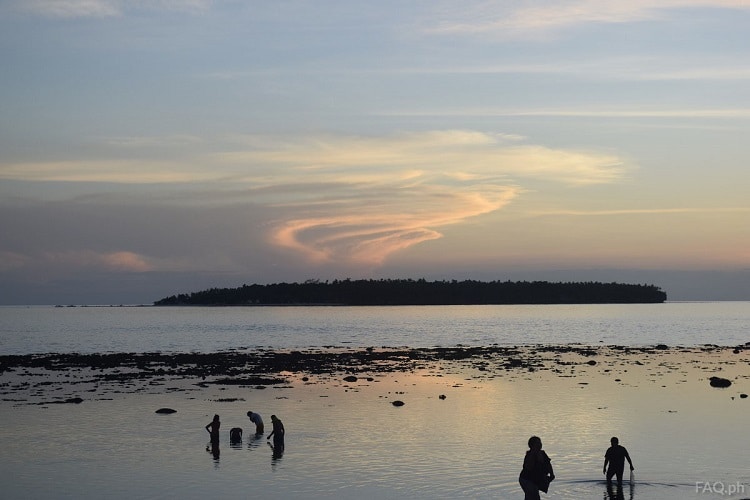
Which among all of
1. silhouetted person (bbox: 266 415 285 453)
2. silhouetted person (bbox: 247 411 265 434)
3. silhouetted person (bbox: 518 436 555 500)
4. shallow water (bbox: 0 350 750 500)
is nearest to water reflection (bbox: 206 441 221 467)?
shallow water (bbox: 0 350 750 500)

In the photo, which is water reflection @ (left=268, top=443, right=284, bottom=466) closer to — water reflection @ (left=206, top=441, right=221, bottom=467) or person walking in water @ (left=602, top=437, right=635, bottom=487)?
water reflection @ (left=206, top=441, right=221, bottom=467)

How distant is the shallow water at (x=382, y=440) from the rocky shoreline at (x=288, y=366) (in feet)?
12.9

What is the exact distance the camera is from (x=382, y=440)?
35.6 metres

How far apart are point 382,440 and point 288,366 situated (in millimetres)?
38346

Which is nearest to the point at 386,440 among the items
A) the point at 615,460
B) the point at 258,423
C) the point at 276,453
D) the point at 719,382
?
the point at 276,453

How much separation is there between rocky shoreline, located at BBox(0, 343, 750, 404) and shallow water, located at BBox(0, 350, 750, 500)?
3942mm

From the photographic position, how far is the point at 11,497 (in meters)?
26.5

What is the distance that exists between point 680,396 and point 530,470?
3268cm

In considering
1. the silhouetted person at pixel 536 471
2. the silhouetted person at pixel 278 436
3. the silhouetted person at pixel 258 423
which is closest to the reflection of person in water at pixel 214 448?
the silhouetted person at pixel 278 436

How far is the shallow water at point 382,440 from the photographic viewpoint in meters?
27.5

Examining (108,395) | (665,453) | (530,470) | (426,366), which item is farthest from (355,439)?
(426,366)

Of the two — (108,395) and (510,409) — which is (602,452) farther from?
(108,395)

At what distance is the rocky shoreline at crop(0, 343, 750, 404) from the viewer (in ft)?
189

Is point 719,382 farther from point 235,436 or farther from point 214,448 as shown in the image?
point 214,448
